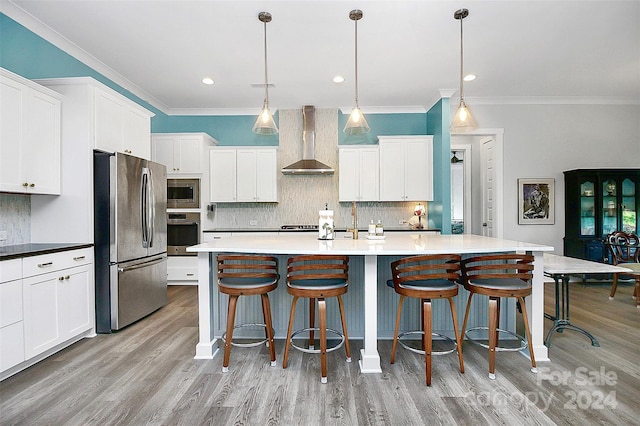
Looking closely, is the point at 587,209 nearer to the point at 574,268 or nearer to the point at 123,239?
the point at 574,268

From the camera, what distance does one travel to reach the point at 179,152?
5188 mm

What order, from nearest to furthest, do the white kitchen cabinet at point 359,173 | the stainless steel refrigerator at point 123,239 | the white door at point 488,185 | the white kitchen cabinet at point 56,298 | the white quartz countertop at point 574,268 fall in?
the white kitchen cabinet at point 56,298, the white quartz countertop at point 574,268, the stainless steel refrigerator at point 123,239, the white kitchen cabinet at point 359,173, the white door at point 488,185

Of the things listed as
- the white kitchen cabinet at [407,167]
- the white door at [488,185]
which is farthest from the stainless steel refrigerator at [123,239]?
the white door at [488,185]

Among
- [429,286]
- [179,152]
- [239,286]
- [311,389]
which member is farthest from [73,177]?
[429,286]

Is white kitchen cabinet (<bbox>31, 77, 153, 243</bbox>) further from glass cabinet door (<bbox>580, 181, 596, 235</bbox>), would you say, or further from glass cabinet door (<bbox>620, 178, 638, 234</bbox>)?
glass cabinet door (<bbox>620, 178, 638, 234</bbox>)

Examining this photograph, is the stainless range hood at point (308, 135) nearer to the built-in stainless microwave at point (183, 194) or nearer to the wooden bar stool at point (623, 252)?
the built-in stainless microwave at point (183, 194)

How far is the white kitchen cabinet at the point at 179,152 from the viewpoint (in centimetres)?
518

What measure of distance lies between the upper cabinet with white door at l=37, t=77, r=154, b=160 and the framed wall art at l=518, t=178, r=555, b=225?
556 cm

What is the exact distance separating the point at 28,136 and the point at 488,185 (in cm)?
618

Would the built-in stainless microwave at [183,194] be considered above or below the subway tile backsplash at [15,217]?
above

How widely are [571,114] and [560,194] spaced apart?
1.30 metres

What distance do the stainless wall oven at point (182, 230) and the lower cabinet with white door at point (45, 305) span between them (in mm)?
1965

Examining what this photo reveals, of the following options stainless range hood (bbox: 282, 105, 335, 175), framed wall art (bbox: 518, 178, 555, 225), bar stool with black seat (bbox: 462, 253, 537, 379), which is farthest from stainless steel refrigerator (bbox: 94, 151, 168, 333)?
framed wall art (bbox: 518, 178, 555, 225)

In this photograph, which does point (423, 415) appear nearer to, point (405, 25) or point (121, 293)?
point (121, 293)
